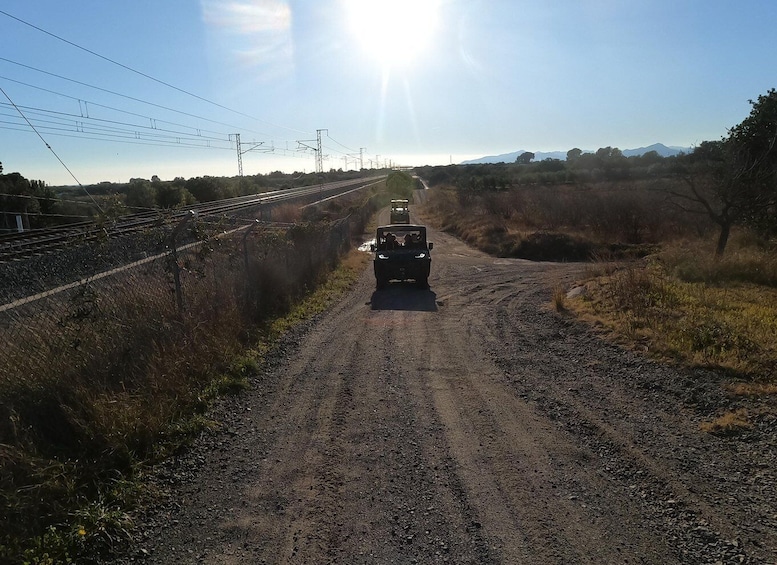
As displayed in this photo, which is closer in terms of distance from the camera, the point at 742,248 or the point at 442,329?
the point at 442,329

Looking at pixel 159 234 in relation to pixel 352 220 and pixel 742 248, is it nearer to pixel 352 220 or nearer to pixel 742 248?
pixel 742 248

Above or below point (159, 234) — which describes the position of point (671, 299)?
below

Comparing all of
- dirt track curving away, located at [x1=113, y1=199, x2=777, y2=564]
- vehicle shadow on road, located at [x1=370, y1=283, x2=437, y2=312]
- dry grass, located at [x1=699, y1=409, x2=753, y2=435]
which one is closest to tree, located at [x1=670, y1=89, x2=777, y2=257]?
vehicle shadow on road, located at [x1=370, y1=283, x2=437, y2=312]

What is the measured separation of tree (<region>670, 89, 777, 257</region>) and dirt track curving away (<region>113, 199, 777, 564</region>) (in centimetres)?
1119

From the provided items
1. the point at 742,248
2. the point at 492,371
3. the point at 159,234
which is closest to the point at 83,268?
the point at 159,234

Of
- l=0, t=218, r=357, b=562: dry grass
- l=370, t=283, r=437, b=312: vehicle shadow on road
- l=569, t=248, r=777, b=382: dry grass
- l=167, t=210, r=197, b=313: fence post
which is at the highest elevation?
l=167, t=210, r=197, b=313: fence post

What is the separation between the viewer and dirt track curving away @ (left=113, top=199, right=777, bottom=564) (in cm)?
350

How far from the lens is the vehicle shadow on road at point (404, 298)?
12.4 metres

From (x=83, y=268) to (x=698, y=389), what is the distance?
26.3 feet

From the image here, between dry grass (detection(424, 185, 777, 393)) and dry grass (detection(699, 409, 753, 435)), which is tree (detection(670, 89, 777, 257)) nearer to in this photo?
dry grass (detection(424, 185, 777, 393))

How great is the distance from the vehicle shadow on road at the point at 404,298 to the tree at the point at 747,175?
8.87 metres

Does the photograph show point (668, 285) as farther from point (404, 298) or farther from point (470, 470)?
point (470, 470)

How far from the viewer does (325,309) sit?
476 inches

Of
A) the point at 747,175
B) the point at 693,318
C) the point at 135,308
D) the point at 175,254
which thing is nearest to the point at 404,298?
the point at 693,318
